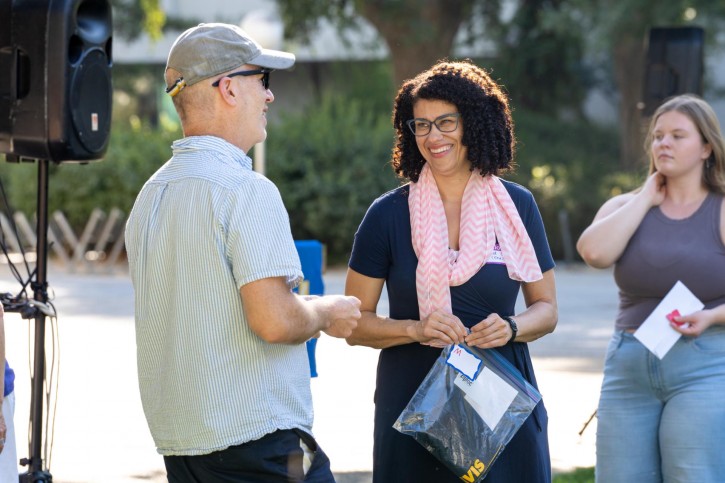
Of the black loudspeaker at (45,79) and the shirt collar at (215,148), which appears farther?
the black loudspeaker at (45,79)

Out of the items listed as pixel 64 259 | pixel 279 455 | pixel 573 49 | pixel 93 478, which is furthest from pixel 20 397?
pixel 573 49

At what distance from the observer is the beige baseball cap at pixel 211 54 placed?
2.89 metres

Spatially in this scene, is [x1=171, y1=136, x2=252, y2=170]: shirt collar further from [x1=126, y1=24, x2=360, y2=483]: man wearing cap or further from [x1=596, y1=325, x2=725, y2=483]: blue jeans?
[x1=596, y1=325, x2=725, y2=483]: blue jeans

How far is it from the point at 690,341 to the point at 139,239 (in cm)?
213

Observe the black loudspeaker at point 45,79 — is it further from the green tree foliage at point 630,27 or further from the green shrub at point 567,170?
the green tree foliage at point 630,27

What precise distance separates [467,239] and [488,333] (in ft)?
1.03

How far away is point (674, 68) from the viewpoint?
28.7 ft

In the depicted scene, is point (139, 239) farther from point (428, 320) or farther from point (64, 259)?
point (64, 259)

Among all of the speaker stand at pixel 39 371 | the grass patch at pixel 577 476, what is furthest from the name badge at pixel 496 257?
the grass patch at pixel 577 476

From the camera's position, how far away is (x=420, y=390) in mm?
3418

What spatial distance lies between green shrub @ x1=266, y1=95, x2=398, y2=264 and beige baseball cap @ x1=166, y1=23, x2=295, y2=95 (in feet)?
52.5

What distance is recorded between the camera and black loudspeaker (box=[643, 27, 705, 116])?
8.70 metres

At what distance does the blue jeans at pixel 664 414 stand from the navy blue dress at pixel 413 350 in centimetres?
61

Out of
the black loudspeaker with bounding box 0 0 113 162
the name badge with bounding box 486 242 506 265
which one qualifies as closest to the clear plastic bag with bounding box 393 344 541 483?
the name badge with bounding box 486 242 506 265
